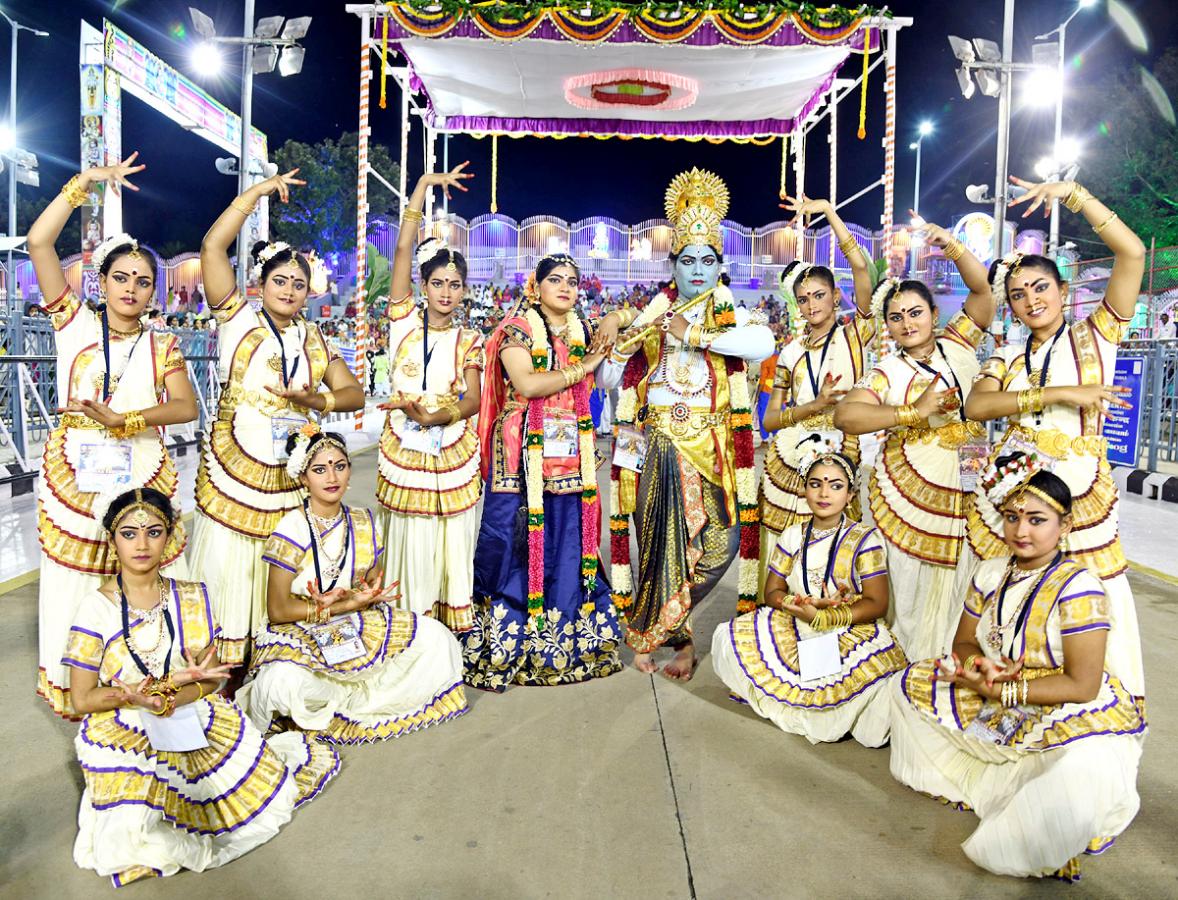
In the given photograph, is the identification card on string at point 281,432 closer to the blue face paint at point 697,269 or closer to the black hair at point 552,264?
the black hair at point 552,264

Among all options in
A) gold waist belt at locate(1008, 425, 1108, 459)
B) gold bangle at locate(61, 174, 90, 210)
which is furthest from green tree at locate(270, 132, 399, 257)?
gold waist belt at locate(1008, 425, 1108, 459)

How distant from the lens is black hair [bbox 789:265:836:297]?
12.7 feet

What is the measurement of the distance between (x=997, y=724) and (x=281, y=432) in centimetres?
265

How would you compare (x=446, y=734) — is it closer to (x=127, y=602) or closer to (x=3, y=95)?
(x=127, y=602)

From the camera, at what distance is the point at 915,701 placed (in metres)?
2.91

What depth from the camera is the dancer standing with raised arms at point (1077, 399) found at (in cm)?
285

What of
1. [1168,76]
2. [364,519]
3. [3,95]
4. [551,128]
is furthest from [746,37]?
[3,95]

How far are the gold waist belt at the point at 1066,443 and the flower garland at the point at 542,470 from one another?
162 cm

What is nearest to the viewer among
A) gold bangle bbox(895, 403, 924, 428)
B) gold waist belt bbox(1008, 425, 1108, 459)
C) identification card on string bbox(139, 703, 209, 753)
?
identification card on string bbox(139, 703, 209, 753)

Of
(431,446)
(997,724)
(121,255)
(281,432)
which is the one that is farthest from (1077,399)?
(121,255)

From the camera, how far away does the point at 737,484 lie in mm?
3951

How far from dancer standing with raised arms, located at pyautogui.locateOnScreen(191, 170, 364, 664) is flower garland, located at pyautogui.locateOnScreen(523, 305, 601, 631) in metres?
0.85

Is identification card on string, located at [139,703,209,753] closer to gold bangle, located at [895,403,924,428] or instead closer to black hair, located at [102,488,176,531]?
black hair, located at [102,488,176,531]

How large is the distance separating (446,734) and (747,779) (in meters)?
1.08
